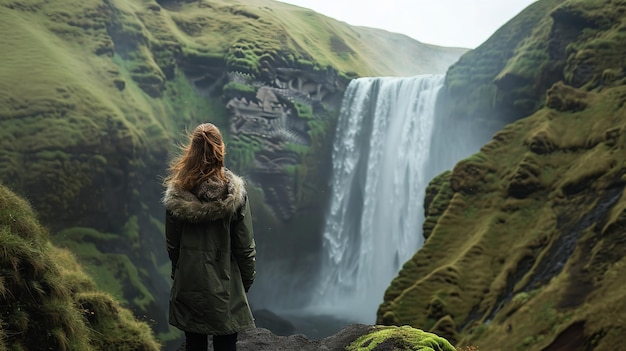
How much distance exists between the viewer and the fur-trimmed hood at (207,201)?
562 cm

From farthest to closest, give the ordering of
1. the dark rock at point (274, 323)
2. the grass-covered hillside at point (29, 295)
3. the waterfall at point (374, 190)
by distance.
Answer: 1. the waterfall at point (374, 190)
2. the dark rock at point (274, 323)
3. the grass-covered hillside at point (29, 295)

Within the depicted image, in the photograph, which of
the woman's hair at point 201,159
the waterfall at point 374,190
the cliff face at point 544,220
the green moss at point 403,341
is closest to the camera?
the woman's hair at point 201,159

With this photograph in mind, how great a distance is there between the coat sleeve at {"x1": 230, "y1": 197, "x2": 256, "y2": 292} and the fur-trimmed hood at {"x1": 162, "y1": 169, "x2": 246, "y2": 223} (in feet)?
0.45

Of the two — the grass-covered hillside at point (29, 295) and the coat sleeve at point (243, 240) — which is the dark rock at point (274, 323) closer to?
the grass-covered hillside at point (29, 295)

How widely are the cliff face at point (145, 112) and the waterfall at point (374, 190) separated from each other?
259 cm

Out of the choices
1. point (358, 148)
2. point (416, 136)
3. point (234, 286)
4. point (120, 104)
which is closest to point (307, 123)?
point (358, 148)

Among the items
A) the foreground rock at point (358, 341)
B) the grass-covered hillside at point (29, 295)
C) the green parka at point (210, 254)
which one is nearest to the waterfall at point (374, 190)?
the foreground rock at point (358, 341)

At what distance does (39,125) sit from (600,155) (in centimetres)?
2945

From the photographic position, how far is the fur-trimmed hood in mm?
5621

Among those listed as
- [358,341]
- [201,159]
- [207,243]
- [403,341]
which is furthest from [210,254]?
[358,341]

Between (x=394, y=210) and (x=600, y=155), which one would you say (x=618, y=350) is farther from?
(x=394, y=210)

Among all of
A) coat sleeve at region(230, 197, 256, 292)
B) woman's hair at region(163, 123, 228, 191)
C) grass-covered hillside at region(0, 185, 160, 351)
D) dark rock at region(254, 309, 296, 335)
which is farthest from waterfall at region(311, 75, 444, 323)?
woman's hair at region(163, 123, 228, 191)

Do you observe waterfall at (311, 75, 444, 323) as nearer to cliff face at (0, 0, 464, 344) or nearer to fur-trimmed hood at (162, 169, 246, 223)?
cliff face at (0, 0, 464, 344)

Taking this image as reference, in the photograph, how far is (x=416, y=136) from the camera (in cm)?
3934
